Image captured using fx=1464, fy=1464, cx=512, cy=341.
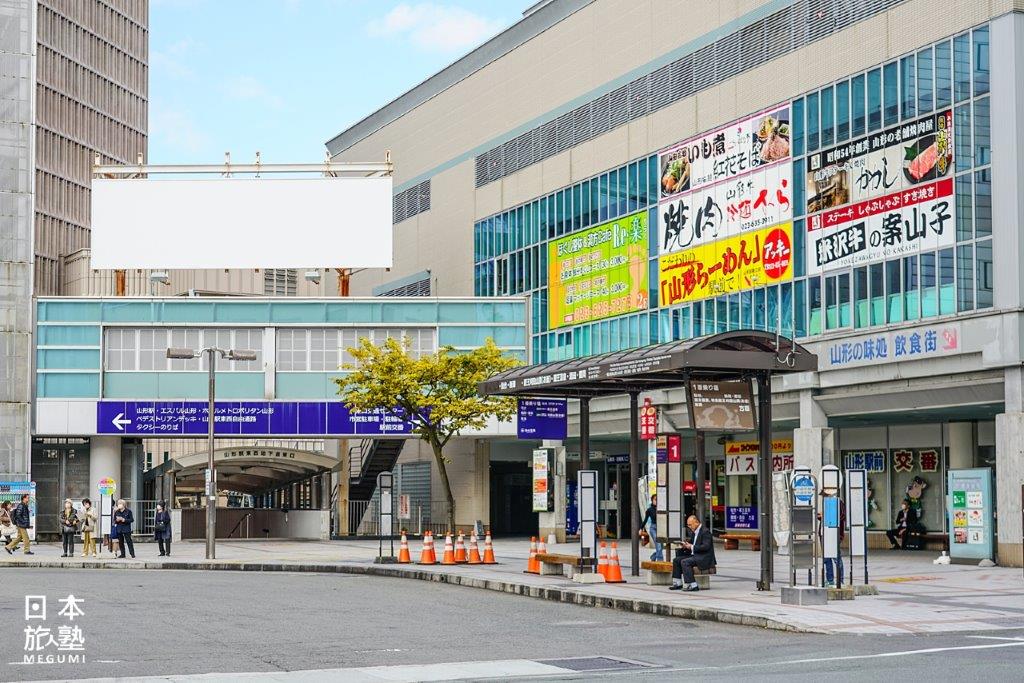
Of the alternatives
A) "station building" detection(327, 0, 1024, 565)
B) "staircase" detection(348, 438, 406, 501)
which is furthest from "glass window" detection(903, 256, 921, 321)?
"staircase" detection(348, 438, 406, 501)

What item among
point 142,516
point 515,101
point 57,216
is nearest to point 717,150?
point 515,101

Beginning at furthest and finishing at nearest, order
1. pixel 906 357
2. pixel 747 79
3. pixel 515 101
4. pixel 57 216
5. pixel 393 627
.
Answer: pixel 57 216, pixel 515 101, pixel 747 79, pixel 906 357, pixel 393 627

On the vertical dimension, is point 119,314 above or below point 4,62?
below

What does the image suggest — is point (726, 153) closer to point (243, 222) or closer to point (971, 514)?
point (971, 514)

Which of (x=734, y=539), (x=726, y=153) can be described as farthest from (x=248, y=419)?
(x=726, y=153)

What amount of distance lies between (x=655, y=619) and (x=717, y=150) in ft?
86.1

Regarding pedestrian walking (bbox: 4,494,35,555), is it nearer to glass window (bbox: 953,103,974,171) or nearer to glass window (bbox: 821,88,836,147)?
glass window (bbox: 821,88,836,147)

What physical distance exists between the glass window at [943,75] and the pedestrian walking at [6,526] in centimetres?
2829

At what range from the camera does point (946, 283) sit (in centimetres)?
3500

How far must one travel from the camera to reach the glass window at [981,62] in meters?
34.1

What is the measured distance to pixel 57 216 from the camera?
423 ft

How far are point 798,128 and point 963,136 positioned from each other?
7.29m

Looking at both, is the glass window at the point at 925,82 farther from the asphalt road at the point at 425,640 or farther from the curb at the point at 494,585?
the asphalt road at the point at 425,640

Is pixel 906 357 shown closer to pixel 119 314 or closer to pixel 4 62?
pixel 119 314
